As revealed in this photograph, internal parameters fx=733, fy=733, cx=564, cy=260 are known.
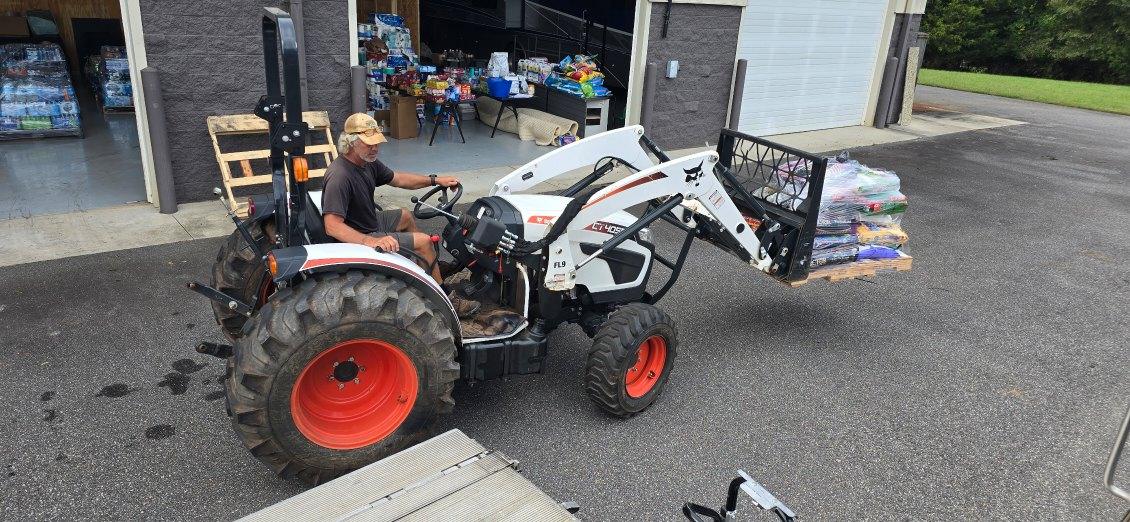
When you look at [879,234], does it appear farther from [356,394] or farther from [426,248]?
[356,394]

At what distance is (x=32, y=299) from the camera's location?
525 cm

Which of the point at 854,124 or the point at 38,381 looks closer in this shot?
the point at 38,381

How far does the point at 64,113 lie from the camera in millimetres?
9523

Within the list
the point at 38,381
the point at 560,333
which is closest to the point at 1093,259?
the point at 560,333

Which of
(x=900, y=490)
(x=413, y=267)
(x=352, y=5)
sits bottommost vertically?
(x=900, y=490)

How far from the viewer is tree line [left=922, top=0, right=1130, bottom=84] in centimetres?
3216

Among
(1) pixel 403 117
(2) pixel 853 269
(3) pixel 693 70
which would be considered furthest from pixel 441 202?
(3) pixel 693 70

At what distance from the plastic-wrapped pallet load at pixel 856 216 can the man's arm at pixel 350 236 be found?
9.76 ft

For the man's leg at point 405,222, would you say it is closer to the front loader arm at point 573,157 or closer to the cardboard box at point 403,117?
the front loader arm at point 573,157

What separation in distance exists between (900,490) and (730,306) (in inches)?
93.7

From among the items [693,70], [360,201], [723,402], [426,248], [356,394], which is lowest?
[723,402]

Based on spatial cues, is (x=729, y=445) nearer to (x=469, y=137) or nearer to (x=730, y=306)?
(x=730, y=306)

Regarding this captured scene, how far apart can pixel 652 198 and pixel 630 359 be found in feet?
3.04

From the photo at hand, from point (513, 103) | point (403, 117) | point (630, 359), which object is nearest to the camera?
point (630, 359)
